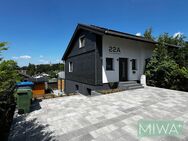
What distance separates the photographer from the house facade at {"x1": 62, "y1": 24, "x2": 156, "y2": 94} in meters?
8.89

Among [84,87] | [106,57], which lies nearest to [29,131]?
[106,57]

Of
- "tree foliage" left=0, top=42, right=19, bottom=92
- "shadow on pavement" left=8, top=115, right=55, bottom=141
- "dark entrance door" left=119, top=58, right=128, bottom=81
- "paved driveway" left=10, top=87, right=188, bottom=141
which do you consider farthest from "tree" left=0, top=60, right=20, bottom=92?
"dark entrance door" left=119, top=58, right=128, bottom=81

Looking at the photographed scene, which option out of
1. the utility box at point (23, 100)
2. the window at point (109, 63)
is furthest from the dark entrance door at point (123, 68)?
the utility box at point (23, 100)

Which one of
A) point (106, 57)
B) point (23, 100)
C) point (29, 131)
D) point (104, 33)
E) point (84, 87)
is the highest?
point (104, 33)

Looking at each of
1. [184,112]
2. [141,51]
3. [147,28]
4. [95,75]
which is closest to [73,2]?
[95,75]

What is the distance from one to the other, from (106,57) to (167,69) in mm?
5202

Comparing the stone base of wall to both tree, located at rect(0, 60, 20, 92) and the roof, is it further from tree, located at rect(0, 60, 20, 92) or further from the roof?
tree, located at rect(0, 60, 20, 92)

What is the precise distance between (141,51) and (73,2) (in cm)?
726

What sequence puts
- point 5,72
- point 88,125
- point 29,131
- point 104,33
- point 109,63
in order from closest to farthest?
point 5,72 < point 29,131 < point 88,125 < point 104,33 < point 109,63

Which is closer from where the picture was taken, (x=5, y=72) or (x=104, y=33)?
(x=5, y=72)

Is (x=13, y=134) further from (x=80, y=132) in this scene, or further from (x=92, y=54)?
(x=92, y=54)

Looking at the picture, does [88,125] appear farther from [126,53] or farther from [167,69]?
[167,69]

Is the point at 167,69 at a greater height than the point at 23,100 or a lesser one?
greater

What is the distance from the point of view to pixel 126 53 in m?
10.2
